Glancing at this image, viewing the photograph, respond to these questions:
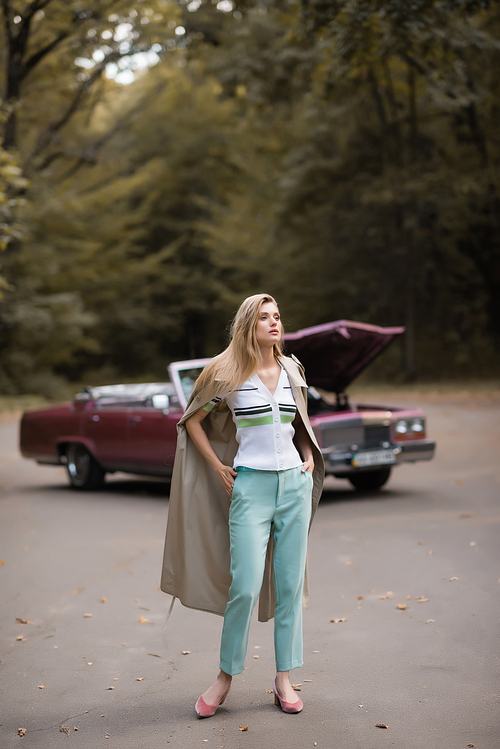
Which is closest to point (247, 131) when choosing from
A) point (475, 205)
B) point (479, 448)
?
point (475, 205)

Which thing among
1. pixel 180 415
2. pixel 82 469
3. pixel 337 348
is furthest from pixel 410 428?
pixel 82 469

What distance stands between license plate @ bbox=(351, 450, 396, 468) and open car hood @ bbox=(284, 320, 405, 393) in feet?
3.38

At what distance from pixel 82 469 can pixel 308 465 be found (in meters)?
7.72

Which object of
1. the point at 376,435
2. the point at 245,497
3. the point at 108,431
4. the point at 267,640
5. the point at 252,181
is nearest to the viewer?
the point at 245,497

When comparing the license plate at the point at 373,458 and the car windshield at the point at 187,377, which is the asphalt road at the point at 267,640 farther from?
the car windshield at the point at 187,377

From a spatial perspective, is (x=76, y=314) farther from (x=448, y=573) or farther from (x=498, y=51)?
(x=448, y=573)

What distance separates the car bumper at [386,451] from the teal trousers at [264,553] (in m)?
5.09

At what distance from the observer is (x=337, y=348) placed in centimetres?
920

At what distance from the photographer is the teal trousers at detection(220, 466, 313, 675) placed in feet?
12.2

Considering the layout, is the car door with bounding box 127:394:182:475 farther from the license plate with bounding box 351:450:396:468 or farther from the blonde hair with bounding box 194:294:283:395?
the blonde hair with bounding box 194:294:283:395

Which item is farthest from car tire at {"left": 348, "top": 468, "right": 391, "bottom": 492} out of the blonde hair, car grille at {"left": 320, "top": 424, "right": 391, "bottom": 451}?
the blonde hair

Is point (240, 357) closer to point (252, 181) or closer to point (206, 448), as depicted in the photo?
point (206, 448)

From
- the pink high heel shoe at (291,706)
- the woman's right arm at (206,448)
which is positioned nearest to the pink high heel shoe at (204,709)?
the pink high heel shoe at (291,706)

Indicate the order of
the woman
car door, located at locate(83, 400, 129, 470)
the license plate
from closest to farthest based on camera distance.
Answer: the woman → the license plate → car door, located at locate(83, 400, 129, 470)
